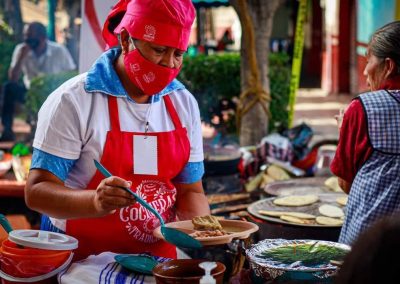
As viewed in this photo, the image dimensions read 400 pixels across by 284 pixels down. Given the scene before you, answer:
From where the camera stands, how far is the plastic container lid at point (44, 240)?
8.73 ft

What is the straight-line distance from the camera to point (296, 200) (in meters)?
4.36

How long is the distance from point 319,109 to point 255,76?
11041 millimetres

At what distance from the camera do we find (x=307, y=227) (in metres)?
3.88

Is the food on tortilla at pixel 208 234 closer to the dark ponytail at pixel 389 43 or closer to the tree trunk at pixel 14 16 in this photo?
the dark ponytail at pixel 389 43

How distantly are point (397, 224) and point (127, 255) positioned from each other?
65.6 inches

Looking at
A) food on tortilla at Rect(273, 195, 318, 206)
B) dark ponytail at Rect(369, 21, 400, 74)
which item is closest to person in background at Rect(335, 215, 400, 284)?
dark ponytail at Rect(369, 21, 400, 74)

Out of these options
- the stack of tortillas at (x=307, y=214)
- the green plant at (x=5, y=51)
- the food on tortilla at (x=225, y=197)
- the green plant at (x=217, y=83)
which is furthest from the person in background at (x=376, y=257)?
the green plant at (x=5, y=51)

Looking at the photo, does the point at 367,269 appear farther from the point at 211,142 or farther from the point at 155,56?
the point at 211,142

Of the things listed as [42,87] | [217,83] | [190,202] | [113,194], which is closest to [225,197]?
[190,202]

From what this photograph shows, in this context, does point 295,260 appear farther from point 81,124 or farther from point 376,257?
point 376,257

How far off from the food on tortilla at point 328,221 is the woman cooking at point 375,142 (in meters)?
0.71

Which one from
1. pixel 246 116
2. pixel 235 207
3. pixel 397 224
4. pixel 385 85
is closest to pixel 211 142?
pixel 246 116

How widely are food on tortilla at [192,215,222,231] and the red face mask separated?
52cm

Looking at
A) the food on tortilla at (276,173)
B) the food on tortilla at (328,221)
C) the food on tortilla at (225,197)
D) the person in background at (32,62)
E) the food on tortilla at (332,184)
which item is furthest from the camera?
the person in background at (32,62)
